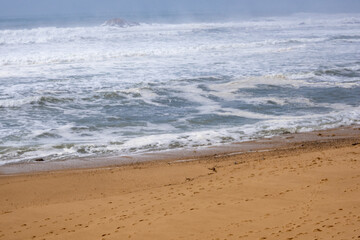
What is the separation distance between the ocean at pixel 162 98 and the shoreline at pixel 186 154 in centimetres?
26

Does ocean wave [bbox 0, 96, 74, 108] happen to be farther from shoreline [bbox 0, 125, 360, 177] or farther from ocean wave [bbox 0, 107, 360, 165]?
shoreline [bbox 0, 125, 360, 177]

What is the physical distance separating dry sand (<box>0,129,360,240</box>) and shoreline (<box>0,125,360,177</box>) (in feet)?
1.02

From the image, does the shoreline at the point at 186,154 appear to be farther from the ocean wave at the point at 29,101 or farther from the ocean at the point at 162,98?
the ocean wave at the point at 29,101

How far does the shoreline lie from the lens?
8.39 meters

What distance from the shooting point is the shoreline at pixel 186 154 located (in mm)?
8385

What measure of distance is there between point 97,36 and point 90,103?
2542 cm

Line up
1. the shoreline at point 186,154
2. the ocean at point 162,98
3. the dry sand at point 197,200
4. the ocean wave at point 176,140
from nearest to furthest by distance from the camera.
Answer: the dry sand at point 197,200, the shoreline at point 186,154, the ocean wave at point 176,140, the ocean at point 162,98

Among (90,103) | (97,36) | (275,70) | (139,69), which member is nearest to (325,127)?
(90,103)

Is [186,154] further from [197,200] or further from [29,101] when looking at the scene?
[29,101]

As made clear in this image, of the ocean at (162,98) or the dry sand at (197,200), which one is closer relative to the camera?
the dry sand at (197,200)

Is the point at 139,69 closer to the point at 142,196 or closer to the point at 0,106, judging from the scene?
the point at 0,106

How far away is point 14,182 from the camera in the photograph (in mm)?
7543

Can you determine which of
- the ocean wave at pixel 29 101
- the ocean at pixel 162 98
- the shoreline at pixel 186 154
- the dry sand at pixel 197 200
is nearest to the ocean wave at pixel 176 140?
the ocean at pixel 162 98

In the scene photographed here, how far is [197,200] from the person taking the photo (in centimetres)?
624
